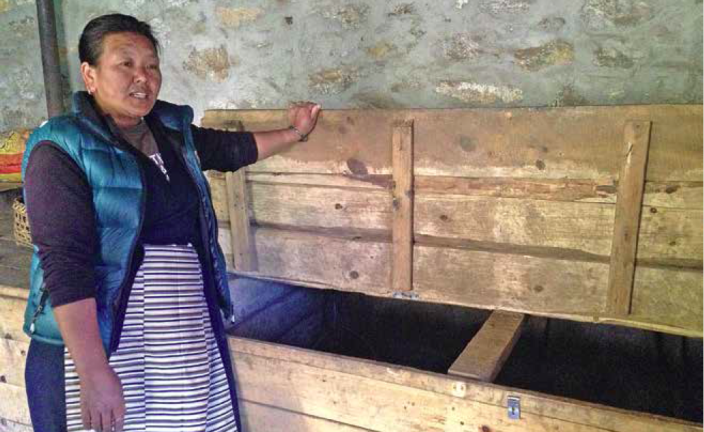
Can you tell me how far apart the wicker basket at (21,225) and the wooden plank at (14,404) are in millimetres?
622

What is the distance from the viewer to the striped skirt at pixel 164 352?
1417 millimetres

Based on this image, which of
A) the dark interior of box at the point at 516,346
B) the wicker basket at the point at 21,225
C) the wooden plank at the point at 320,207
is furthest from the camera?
the wicker basket at the point at 21,225

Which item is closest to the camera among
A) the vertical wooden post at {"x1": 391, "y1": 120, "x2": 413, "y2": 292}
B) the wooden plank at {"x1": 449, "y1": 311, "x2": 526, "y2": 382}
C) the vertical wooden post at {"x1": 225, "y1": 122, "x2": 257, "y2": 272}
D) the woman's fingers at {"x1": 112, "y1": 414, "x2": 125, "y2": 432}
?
the woman's fingers at {"x1": 112, "y1": 414, "x2": 125, "y2": 432}

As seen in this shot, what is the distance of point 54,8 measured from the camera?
144 inches

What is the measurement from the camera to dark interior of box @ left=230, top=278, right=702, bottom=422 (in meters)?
2.03

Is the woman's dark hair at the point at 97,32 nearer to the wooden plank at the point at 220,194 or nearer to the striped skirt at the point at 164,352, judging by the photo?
the striped skirt at the point at 164,352

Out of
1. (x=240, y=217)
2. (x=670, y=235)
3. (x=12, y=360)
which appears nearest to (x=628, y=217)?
(x=670, y=235)

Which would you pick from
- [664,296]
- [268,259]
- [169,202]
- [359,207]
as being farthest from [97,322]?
[664,296]

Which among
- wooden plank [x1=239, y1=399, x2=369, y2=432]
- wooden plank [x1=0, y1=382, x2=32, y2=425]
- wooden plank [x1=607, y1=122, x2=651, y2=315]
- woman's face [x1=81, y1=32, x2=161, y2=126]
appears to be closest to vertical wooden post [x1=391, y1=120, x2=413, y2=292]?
wooden plank [x1=239, y1=399, x2=369, y2=432]

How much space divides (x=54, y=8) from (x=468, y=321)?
3371 millimetres

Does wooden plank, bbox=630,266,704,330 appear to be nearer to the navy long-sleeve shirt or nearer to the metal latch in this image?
the metal latch

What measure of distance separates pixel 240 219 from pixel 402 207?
611mm

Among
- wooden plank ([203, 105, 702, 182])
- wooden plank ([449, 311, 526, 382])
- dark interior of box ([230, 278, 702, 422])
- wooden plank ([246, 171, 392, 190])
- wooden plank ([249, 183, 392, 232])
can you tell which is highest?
wooden plank ([203, 105, 702, 182])

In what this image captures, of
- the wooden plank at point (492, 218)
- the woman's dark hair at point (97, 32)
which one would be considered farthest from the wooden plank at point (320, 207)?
the woman's dark hair at point (97, 32)
